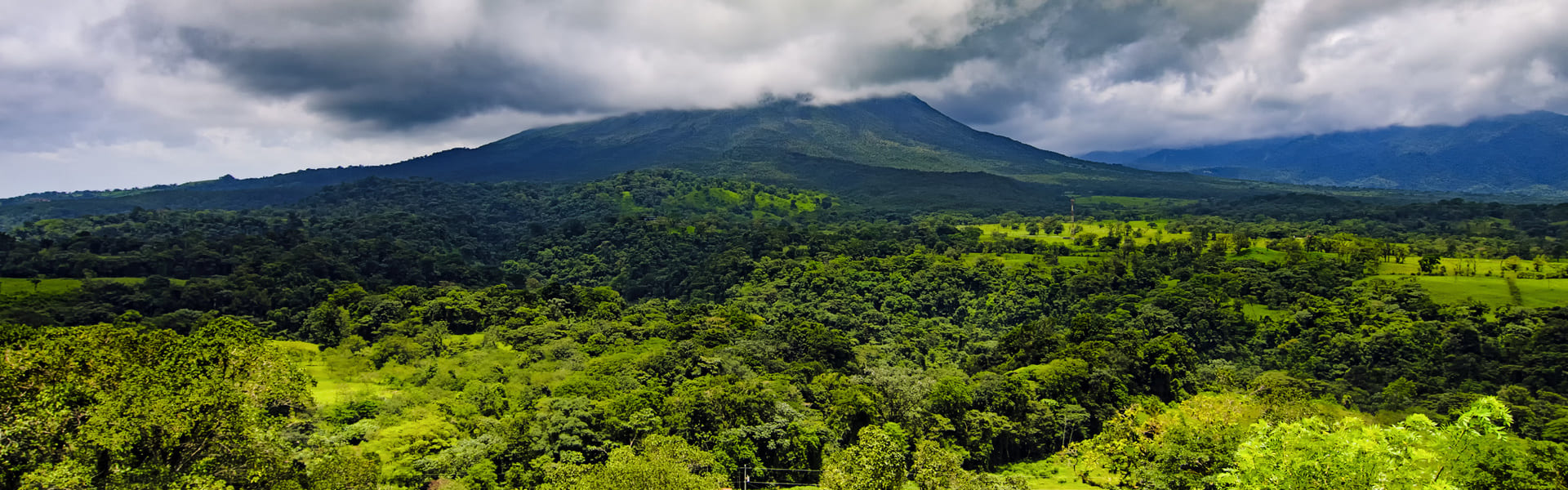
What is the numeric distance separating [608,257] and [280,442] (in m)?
65.7

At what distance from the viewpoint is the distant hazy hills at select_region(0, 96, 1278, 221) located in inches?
5007

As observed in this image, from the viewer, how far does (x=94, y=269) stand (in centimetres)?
5241

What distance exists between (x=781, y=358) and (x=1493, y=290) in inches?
1808

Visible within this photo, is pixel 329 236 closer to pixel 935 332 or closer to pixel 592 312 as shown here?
pixel 592 312

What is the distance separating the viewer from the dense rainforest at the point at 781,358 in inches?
581

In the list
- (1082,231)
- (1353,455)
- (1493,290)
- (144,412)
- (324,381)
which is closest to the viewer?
(1353,455)

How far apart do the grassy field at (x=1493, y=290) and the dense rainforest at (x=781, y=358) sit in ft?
7.85

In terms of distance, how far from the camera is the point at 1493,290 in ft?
153

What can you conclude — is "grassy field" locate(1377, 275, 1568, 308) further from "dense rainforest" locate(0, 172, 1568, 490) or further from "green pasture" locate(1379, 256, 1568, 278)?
"dense rainforest" locate(0, 172, 1568, 490)

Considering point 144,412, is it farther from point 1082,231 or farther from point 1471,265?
point 1082,231

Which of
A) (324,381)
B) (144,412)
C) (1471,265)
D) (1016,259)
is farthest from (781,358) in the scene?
(1471,265)

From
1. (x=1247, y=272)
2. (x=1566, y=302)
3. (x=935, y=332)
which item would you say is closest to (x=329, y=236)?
(x=935, y=332)

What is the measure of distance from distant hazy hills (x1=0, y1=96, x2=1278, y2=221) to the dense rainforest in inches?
1772

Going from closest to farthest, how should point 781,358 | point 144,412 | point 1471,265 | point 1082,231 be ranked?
point 144,412, point 781,358, point 1471,265, point 1082,231
